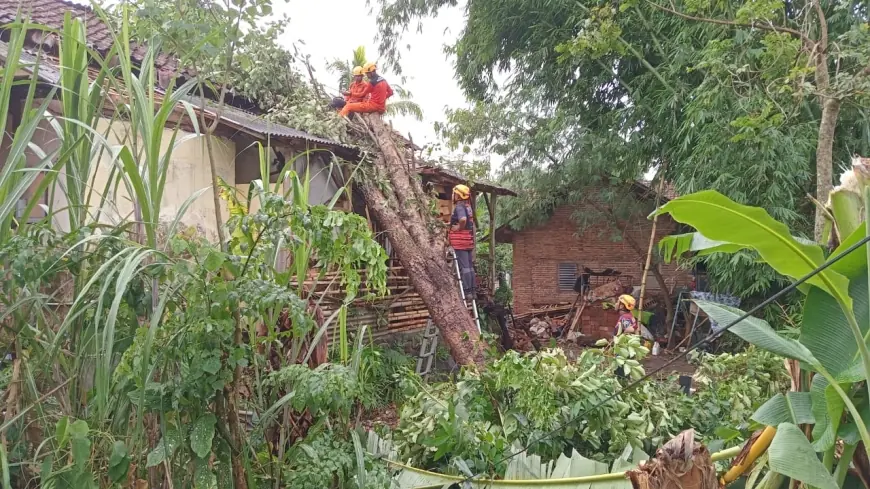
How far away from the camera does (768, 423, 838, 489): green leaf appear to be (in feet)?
4.93

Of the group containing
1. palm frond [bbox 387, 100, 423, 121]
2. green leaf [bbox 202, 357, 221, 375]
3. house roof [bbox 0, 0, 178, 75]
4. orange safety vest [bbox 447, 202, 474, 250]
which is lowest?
green leaf [bbox 202, 357, 221, 375]

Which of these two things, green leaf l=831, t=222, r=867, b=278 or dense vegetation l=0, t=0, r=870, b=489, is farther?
green leaf l=831, t=222, r=867, b=278

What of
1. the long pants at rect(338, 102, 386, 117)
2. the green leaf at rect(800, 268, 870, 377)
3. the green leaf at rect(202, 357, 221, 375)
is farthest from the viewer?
the long pants at rect(338, 102, 386, 117)

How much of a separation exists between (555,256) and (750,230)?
14290 mm

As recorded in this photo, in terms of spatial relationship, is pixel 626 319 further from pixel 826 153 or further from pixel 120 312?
pixel 120 312

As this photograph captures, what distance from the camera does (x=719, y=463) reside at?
2475 mm

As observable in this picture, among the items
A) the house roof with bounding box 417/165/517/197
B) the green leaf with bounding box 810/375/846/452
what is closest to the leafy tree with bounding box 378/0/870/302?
the house roof with bounding box 417/165/517/197

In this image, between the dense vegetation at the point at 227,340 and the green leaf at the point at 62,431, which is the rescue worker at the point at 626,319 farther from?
the green leaf at the point at 62,431

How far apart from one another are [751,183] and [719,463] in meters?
6.31

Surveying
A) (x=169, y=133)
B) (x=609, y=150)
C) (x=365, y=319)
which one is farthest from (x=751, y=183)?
(x=169, y=133)

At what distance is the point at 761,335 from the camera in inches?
73.9

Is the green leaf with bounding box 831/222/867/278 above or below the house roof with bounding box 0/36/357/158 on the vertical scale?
below

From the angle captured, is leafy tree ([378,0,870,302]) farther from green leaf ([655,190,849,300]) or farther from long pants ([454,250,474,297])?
green leaf ([655,190,849,300])

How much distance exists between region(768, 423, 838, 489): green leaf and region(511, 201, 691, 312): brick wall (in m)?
13.5
